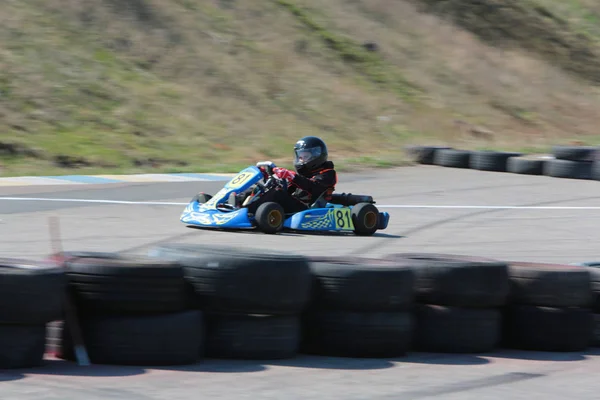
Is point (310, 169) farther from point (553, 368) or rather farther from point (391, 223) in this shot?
point (553, 368)

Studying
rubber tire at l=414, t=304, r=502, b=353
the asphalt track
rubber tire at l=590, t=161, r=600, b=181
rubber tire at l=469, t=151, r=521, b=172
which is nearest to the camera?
the asphalt track

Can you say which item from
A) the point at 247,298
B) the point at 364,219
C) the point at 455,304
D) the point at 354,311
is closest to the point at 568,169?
the point at 364,219

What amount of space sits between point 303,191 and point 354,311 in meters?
5.71

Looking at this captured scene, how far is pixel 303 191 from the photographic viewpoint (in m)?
11.4

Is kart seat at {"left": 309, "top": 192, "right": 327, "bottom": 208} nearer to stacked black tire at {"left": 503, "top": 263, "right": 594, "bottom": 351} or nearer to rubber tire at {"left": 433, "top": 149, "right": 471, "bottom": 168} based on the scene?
stacked black tire at {"left": 503, "top": 263, "right": 594, "bottom": 351}

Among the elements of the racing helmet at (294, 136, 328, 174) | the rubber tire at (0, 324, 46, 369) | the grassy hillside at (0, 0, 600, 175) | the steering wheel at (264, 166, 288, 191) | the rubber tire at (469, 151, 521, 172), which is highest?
the grassy hillside at (0, 0, 600, 175)

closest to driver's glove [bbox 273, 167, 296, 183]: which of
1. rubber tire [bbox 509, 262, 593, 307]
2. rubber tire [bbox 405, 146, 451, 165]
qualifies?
rubber tire [bbox 509, 262, 593, 307]

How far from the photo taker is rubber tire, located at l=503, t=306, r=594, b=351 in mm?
6324

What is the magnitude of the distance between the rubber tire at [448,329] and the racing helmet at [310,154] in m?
5.49

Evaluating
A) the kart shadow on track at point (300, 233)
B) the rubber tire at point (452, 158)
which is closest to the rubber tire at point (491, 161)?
the rubber tire at point (452, 158)

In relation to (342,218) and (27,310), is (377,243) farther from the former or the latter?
(27,310)

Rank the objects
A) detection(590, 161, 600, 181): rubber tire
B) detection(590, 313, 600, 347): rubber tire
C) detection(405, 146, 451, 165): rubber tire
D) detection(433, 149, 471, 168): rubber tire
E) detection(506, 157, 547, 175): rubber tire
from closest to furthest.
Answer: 1. detection(590, 313, 600, 347): rubber tire
2. detection(590, 161, 600, 181): rubber tire
3. detection(506, 157, 547, 175): rubber tire
4. detection(433, 149, 471, 168): rubber tire
5. detection(405, 146, 451, 165): rubber tire

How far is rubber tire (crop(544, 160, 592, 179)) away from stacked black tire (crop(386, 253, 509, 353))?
44.0 feet

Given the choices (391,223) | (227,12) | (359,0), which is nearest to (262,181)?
(391,223)
